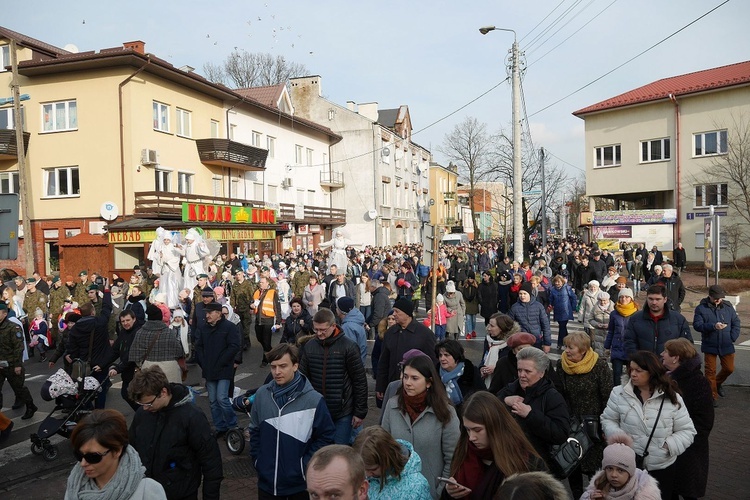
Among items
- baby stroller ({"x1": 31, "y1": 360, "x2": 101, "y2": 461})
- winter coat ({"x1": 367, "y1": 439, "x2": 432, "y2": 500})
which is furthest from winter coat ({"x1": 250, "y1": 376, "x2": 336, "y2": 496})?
baby stroller ({"x1": 31, "y1": 360, "x2": 101, "y2": 461})

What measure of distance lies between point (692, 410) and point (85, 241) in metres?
25.5

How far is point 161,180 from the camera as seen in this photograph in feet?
90.6

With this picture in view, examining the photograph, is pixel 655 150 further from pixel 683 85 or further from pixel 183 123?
pixel 183 123

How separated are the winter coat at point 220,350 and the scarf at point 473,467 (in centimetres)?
461

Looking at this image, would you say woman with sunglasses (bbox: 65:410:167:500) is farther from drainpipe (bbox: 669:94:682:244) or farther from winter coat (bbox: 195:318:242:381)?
drainpipe (bbox: 669:94:682:244)

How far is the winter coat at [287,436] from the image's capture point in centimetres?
404

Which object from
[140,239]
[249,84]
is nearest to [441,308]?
[140,239]

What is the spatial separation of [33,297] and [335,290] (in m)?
7.23

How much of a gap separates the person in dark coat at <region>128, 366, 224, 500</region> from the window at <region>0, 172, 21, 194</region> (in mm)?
28541

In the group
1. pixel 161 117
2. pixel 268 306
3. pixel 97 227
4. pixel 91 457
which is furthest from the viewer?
pixel 161 117

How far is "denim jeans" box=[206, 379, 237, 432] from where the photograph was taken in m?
→ 7.41

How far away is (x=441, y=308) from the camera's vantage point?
40.4 ft

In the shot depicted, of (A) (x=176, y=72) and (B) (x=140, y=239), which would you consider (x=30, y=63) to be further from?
(B) (x=140, y=239)

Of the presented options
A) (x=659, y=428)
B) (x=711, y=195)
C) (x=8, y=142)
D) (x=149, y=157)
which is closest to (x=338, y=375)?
(x=659, y=428)
